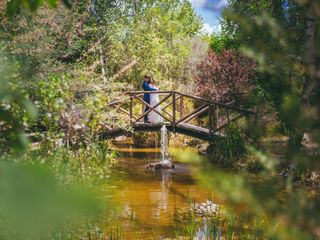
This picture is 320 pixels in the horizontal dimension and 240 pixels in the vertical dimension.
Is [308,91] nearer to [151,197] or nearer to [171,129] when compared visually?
[151,197]

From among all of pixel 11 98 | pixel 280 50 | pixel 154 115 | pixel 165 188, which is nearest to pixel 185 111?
pixel 154 115

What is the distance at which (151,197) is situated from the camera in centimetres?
819

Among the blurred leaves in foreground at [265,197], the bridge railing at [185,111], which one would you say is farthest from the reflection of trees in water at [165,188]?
the blurred leaves in foreground at [265,197]

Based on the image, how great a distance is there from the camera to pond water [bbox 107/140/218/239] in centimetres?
607

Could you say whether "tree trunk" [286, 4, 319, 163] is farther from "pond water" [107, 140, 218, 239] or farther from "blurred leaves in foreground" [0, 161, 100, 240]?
"pond water" [107, 140, 218, 239]

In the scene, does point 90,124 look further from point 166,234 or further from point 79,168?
point 166,234

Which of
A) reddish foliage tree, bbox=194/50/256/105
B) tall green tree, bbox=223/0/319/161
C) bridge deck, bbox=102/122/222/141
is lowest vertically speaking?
tall green tree, bbox=223/0/319/161

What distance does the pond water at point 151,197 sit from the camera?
19.9ft

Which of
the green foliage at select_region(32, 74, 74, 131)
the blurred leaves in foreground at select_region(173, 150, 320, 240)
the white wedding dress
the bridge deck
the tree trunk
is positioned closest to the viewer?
the blurred leaves in foreground at select_region(173, 150, 320, 240)

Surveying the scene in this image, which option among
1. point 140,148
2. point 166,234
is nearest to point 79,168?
point 166,234

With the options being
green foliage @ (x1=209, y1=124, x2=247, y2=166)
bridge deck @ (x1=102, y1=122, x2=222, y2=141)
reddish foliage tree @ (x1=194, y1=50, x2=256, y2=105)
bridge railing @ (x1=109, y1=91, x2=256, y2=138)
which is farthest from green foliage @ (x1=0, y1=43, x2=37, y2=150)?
reddish foliage tree @ (x1=194, y1=50, x2=256, y2=105)

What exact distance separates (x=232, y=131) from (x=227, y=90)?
199 inches

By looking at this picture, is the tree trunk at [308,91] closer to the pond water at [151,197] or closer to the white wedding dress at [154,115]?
the pond water at [151,197]

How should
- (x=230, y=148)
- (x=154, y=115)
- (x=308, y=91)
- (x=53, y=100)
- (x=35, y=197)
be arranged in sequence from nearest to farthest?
(x=35, y=197) < (x=308, y=91) < (x=53, y=100) < (x=230, y=148) < (x=154, y=115)
